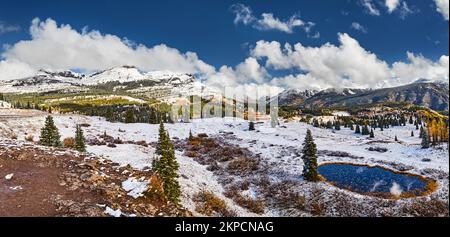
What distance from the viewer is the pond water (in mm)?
32888

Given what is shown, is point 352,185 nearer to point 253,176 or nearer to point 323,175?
point 323,175

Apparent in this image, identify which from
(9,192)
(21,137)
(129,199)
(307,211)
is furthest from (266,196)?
(21,137)

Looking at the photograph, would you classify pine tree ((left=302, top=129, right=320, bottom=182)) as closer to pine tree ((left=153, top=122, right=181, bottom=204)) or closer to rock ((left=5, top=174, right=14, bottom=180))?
pine tree ((left=153, top=122, right=181, bottom=204))

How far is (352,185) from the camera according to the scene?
3472 centimetres

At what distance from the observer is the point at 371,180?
36781 millimetres

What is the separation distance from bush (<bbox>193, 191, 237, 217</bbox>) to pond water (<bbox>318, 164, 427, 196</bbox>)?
1407cm

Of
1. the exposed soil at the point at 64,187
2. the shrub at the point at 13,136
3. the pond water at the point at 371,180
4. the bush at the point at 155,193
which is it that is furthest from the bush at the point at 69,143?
the pond water at the point at 371,180

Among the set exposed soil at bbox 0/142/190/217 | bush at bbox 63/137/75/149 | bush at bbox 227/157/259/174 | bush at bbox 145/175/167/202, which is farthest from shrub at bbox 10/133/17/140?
bush at bbox 145/175/167/202

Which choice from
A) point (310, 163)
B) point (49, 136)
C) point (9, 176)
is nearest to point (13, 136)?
point (49, 136)

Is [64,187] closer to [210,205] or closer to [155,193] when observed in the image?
[155,193]

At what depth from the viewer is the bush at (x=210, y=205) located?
25978 millimetres

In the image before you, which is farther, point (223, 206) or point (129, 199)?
point (223, 206)

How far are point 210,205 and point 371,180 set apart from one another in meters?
20.7
